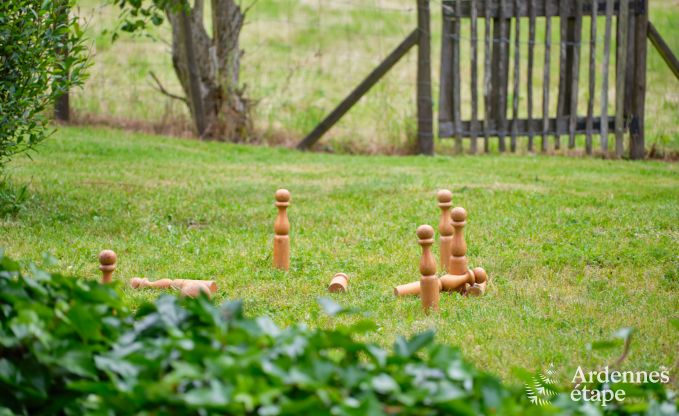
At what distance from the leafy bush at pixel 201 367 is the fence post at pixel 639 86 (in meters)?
10.9

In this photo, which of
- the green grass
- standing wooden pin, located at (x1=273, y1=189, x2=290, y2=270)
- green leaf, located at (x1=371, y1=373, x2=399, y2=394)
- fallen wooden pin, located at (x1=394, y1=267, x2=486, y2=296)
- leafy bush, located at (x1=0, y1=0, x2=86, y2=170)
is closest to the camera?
green leaf, located at (x1=371, y1=373, x2=399, y2=394)

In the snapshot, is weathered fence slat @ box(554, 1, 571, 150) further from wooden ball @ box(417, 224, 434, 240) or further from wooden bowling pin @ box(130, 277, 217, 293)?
wooden bowling pin @ box(130, 277, 217, 293)

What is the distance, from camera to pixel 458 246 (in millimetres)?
6039

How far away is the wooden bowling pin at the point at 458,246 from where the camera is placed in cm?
602

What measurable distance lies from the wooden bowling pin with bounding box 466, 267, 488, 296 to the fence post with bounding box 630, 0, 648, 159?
7868mm

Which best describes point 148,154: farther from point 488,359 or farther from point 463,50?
point 463,50

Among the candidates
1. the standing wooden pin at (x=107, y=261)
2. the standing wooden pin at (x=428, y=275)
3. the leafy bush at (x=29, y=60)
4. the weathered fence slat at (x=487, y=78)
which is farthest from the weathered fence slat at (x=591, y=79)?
the standing wooden pin at (x=107, y=261)

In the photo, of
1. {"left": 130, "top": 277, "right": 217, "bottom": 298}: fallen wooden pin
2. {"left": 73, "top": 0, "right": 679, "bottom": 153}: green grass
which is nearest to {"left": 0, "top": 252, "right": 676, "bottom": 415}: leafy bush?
{"left": 130, "top": 277, "right": 217, "bottom": 298}: fallen wooden pin

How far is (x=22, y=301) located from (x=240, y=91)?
1140cm

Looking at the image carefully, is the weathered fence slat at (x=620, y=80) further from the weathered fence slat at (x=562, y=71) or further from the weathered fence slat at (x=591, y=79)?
the weathered fence slat at (x=562, y=71)

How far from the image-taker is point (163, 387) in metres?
2.24

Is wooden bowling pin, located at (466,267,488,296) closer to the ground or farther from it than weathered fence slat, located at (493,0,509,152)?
closer to the ground

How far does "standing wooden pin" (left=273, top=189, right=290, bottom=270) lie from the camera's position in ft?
21.7

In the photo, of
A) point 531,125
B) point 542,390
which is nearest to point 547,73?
point 531,125
